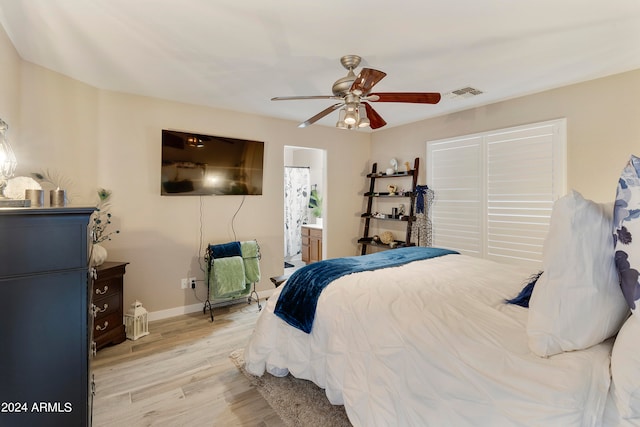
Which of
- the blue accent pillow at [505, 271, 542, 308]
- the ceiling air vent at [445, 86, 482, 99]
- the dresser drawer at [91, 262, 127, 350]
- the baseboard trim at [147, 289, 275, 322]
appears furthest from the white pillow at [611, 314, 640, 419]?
the baseboard trim at [147, 289, 275, 322]

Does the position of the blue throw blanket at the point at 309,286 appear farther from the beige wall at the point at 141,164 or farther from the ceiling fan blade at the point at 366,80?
the beige wall at the point at 141,164

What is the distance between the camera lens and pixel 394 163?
470 cm

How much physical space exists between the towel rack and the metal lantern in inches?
26.7

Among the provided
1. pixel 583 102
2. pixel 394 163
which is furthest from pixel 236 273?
pixel 583 102

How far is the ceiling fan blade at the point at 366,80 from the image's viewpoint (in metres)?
1.97

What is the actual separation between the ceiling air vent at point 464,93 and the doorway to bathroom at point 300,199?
3417 mm

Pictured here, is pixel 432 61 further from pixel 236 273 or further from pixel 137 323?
pixel 137 323

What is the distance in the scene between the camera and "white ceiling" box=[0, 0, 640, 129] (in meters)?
1.86

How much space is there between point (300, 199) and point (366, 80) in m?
4.70

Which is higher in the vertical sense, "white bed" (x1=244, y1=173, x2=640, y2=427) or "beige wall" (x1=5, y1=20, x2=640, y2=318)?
"beige wall" (x1=5, y1=20, x2=640, y2=318)

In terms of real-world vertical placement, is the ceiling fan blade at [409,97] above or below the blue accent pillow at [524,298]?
above

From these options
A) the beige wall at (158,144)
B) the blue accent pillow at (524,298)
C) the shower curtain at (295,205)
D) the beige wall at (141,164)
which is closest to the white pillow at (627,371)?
the blue accent pillow at (524,298)

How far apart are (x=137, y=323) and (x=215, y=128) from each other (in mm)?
2342

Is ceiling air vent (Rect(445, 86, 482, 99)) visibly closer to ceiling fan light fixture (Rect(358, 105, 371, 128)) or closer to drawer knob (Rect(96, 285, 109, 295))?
ceiling fan light fixture (Rect(358, 105, 371, 128))
